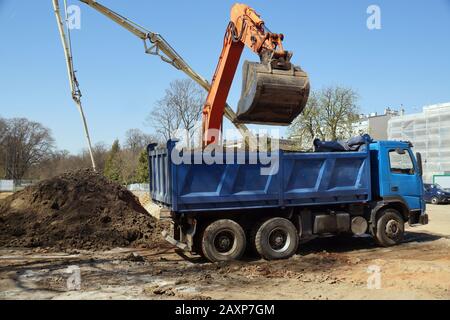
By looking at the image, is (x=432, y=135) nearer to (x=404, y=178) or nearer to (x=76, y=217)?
(x=404, y=178)

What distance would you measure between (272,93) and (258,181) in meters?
1.97

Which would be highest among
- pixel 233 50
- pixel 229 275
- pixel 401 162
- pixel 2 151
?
pixel 2 151

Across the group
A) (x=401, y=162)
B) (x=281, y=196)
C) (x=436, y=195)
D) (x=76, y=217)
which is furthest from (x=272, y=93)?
(x=436, y=195)

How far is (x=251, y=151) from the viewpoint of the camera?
32.8 feet

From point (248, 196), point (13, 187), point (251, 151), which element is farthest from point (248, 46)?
point (13, 187)

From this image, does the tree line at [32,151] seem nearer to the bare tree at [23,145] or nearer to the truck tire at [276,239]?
the bare tree at [23,145]

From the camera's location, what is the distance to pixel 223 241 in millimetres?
9727

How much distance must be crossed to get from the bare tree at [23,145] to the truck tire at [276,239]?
65.7 m

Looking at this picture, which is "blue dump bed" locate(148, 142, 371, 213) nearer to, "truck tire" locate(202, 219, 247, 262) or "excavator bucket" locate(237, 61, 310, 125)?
"truck tire" locate(202, 219, 247, 262)

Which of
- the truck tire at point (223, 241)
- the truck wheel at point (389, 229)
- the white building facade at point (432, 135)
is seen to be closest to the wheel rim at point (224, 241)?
the truck tire at point (223, 241)

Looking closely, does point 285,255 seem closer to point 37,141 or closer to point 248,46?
point 248,46

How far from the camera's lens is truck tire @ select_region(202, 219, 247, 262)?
375 inches

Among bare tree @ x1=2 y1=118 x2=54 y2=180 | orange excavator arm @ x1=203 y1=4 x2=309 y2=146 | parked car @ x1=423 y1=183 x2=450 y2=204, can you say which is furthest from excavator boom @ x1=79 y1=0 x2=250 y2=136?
bare tree @ x1=2 y1=118 x2=54 y2=180

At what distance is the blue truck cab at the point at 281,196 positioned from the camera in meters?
9.53
